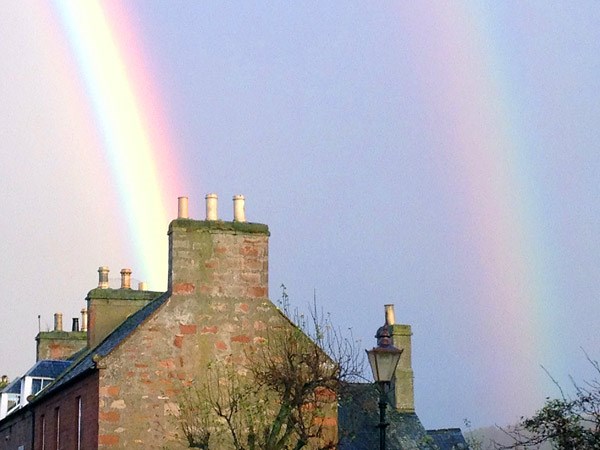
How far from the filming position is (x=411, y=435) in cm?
3859

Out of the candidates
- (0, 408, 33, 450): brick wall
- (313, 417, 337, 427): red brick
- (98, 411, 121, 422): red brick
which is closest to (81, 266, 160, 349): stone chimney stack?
(0, 408, 33, 450): brick wall

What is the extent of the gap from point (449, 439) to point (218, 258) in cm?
1654

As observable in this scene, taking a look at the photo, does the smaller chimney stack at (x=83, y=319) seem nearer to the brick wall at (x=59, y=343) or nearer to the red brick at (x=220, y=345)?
the brick wall at (x=59, y=343)

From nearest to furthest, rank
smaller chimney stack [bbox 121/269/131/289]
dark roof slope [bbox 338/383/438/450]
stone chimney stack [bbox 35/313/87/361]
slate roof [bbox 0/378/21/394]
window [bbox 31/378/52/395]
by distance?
dark roof slope [bbox 338/383/438/450]
smaller chimney stack [bbox 121/269/131/289]
window [bbox 31/378/52/395]
slate roof [bbox 0/378/21/394]
stone chimney stack [bbox 35/313/87/361]

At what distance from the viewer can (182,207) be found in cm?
2988

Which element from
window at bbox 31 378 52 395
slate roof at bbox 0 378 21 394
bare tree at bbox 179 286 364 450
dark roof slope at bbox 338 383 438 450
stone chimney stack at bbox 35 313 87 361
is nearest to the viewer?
bare tree at bbox 179 286 364 450

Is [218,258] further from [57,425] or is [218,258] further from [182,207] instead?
[57,425]

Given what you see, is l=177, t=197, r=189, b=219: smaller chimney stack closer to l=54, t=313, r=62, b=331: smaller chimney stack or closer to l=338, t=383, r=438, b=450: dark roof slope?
l=338, t=383, r=438, b=450: dark roof slope

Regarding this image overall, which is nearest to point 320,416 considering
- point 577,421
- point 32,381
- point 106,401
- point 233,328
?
point 233,328

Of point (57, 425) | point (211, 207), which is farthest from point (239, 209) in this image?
point (57, 425)

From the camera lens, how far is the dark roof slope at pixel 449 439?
40.2 metres

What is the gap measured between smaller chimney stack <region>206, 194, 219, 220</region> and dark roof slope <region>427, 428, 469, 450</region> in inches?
604

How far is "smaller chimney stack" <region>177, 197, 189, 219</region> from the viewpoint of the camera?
29.6 metres

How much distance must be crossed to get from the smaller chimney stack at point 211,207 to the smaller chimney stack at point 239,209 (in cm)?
54
